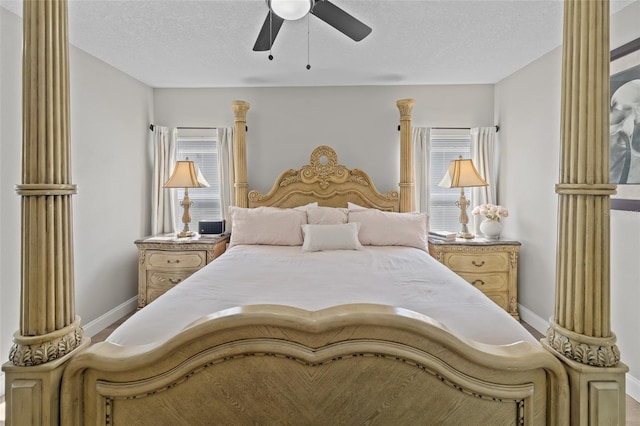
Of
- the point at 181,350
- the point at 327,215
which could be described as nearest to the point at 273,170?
the point at 327,215

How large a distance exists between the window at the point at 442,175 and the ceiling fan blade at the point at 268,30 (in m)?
2.44

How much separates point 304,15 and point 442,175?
2.81 m

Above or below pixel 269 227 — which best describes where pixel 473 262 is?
below

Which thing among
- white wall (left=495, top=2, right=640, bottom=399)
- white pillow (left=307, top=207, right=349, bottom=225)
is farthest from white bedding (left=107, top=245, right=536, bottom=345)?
white wall (left=495, top=2, right=640, bottom=399)

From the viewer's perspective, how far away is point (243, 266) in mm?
2369

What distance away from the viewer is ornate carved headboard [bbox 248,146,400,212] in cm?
382

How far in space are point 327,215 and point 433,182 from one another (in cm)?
150

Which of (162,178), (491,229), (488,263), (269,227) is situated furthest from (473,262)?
(162,178)

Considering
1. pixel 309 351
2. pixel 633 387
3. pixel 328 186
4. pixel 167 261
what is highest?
pixel 328 186

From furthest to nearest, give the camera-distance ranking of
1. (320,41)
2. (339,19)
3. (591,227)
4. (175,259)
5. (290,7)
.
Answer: (175,259)
(320,41)
(339,19)
(290,7)
(591,227)

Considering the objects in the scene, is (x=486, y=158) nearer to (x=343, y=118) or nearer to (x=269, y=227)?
(x=343, y=118)

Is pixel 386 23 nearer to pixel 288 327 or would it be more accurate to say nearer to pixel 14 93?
pixel 288 327

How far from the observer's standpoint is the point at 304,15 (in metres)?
1.76

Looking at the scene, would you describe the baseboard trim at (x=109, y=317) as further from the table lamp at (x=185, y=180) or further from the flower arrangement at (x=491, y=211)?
the flower arrangement at (x=491, y=211)
